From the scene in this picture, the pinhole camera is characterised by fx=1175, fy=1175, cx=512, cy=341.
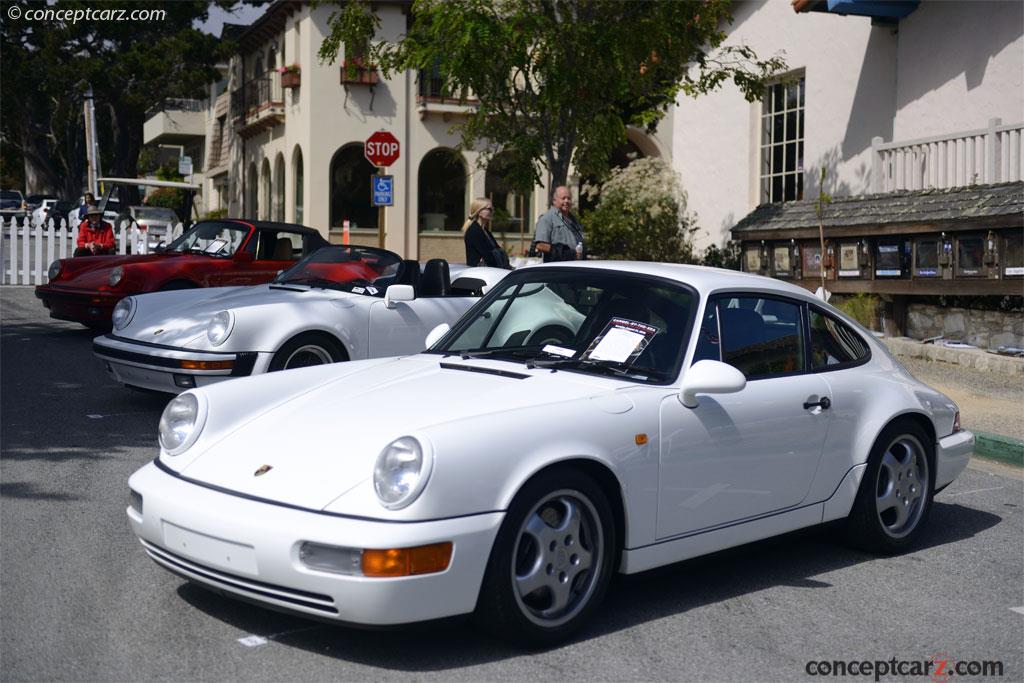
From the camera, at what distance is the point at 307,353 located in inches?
332

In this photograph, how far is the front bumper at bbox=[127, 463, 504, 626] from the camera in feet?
12.5

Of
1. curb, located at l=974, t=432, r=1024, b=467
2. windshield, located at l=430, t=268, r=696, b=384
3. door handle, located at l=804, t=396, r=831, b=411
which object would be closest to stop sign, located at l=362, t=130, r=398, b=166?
curb, located at l=974, t=432, r=1024, b=467

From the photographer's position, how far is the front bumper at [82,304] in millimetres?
11766

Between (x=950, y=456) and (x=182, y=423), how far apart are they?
3.76 m

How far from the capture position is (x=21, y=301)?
16547mm

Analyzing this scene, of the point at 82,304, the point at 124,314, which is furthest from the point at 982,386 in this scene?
the point at 82,304

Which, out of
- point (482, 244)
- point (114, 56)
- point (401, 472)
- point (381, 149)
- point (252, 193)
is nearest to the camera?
point (401, 472)

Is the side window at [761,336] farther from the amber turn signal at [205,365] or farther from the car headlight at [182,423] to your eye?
the amber turn signal at [205,365]

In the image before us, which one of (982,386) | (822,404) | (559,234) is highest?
(559,234)

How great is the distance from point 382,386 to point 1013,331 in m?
9.50

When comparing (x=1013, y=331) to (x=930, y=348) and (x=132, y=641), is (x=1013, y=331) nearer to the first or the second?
(x=930, y=348)

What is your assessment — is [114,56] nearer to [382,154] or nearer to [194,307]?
[382,154]

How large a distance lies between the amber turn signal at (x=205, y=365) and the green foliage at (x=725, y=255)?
38.5ft

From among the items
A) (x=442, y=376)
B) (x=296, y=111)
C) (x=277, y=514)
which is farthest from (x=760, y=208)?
(x=296, y=111)
